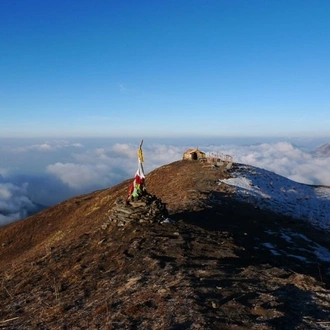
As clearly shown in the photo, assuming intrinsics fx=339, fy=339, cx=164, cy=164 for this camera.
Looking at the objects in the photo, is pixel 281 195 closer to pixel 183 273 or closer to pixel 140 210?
pixel 140 210

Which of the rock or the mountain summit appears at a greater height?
the rock

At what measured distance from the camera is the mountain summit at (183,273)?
9180mm

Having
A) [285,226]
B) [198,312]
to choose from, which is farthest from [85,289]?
[285,226]

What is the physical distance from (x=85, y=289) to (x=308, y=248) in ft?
44.2

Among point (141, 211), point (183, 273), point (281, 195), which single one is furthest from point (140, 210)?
point (281, 195)

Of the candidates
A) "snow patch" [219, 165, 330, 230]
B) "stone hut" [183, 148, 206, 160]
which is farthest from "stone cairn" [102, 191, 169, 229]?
"stone hut" [183, 148, 206, 160]

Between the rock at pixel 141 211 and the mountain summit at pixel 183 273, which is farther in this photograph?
the rock at pixel 141 211

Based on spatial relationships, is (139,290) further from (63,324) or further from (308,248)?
(308,248)

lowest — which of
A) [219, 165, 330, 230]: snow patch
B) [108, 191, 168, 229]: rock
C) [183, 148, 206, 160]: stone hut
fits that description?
[219, 165, 330, 230]: snow patch

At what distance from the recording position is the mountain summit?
9.18m

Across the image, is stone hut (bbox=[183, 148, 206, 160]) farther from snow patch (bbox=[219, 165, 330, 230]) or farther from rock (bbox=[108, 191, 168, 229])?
rock (bbox=[108, 191, 168, 229])

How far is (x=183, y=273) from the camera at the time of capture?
1216 centimetres

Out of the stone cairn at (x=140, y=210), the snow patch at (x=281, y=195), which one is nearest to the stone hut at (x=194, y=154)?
the snow patch at (x=281, y=195)

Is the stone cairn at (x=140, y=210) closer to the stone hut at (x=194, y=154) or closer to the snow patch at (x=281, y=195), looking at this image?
the snow patch at (x=281, y=195)
